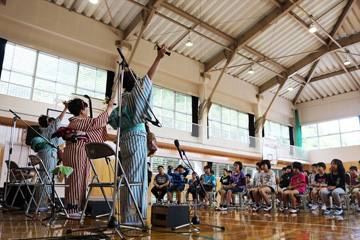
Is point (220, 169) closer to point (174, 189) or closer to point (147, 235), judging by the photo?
point (174, 189)

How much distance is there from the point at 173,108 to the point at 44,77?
5.98m

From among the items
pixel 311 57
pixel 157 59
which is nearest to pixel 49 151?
pixel 157 59

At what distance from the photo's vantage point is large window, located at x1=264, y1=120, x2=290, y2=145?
18.2m

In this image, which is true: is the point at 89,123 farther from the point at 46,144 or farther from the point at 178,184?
the point at 178,184

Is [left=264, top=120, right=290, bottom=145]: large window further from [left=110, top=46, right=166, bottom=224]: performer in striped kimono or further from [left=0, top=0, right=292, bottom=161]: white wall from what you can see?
[left=110, top=46, right=166, bottom=224]: performer in striped kimono

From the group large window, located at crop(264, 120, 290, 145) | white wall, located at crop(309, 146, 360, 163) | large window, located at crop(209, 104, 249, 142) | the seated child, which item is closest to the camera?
the seated child

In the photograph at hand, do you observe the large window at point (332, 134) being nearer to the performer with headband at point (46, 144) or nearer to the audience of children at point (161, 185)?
the audience of children at point (161, 185)

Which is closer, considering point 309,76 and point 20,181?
point 20,181

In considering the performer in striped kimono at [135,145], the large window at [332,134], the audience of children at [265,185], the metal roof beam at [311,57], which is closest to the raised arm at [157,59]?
the performer in striped kimono at [135,145]

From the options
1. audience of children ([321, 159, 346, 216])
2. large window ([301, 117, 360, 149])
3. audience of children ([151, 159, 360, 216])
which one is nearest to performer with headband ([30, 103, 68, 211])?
audience of children ([151, 159, 360, 216])

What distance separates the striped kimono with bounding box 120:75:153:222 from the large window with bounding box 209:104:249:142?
468 inches

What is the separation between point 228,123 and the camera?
1603 centimetres

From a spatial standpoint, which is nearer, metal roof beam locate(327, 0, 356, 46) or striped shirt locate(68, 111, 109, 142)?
striped shirt locate(68, 111, 109, 142)

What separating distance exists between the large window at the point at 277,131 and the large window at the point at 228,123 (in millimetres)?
2003
